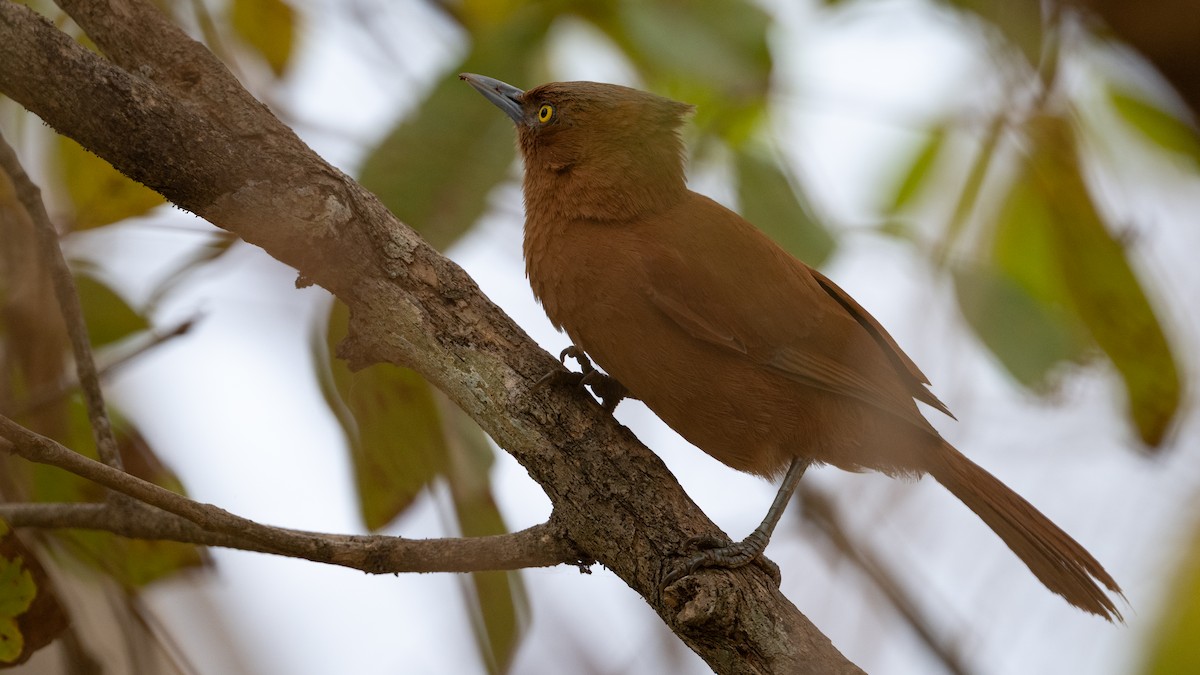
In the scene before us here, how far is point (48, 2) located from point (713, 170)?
6.16 feet

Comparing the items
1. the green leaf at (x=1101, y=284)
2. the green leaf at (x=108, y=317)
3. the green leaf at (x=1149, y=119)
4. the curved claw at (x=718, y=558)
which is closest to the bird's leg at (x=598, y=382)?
the curved claw at (x=718, y=558)

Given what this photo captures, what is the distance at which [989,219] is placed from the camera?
3.21m

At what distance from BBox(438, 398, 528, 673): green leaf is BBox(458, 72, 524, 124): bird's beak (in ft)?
2.97

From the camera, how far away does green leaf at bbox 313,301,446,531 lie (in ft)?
7.88

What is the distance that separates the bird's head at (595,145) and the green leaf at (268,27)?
768mm

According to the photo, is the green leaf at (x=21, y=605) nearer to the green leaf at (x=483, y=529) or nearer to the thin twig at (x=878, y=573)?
the green leaf at (x=483, y=529)

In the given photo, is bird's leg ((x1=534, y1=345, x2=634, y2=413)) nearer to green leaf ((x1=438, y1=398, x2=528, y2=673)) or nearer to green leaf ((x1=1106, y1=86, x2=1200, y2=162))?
→ green leaf ((x1=438, y1=398, x2=528, y2=673))

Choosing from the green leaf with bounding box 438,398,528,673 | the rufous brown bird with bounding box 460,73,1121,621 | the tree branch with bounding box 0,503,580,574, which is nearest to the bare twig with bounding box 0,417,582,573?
the tree branch with bounding box 0,503,580,574

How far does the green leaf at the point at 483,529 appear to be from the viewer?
2170 millimetres

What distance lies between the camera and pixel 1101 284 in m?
2.78

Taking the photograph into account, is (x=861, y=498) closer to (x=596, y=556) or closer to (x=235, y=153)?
(x=596, y=556)

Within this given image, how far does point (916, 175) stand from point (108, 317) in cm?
244

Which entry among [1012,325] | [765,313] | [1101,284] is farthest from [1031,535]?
[765,313]

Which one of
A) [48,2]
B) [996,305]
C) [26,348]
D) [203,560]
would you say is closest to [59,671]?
[203,560]
